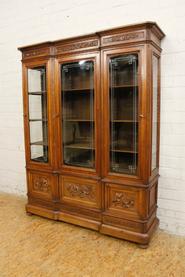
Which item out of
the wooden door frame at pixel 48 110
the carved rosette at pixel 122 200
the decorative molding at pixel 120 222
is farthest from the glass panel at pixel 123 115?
the wooden door frame at pixel 48 110

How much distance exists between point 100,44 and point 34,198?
6.65ft

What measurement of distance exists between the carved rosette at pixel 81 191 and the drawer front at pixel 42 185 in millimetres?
210

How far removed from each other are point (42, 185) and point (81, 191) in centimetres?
57

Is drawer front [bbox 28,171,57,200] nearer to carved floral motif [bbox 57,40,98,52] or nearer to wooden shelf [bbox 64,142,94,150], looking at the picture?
wooden shelf [bbox 64,142,94,150]

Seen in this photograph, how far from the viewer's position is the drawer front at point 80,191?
101 inches

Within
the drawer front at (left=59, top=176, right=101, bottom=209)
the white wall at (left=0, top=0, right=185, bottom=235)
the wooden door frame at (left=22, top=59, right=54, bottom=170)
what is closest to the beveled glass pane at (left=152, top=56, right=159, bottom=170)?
the white wall at (left=0, top=0, right=185, bottom=235)

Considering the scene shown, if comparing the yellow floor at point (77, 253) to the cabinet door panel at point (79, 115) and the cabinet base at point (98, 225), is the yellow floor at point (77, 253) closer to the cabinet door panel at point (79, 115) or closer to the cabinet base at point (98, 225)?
the cabinet base at point (98, 225)

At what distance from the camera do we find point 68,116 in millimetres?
2777

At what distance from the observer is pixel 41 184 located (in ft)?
9.59

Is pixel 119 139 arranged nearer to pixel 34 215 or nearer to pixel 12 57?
pixel 34 215

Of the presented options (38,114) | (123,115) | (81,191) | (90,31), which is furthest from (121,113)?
(90,31)

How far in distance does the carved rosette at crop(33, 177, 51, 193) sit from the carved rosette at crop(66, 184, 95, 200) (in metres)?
0.29

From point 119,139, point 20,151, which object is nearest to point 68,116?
point 119,139

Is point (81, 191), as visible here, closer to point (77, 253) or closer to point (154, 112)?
point (77, 253)
